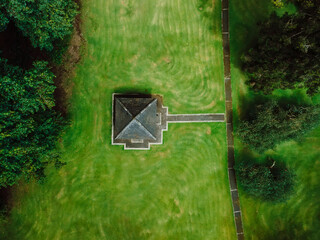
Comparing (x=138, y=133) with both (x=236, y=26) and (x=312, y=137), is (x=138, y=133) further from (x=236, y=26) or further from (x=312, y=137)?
(x=312, y=137)

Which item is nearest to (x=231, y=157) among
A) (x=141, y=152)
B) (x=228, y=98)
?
(x=228, y=98)

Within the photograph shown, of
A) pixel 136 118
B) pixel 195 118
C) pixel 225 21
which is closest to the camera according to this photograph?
pixel 136 118

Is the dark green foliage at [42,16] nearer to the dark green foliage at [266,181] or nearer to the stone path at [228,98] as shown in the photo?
the stone path at [228,98]

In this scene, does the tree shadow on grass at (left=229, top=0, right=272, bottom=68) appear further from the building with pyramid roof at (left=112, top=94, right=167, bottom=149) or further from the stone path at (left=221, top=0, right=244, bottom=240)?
the building with pyramid roof at (left=112, top=94, right=167, bottom=149)

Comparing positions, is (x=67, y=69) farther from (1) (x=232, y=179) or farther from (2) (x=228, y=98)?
(1) (x=232, y=179)

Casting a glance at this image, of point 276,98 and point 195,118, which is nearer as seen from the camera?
point 276,98

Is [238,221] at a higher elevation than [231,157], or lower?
lower

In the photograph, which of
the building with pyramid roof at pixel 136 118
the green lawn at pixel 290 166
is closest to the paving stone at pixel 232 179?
the green lawn at pixel 290 166
